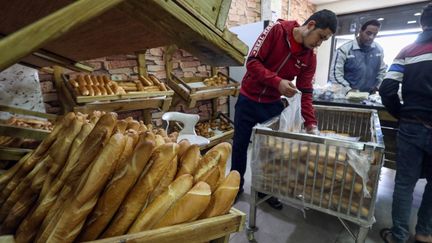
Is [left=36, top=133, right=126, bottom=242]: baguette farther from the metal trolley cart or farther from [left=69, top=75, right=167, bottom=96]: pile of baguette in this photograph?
[left=69, top=75, right=167, bottom=96]: pile of baguette

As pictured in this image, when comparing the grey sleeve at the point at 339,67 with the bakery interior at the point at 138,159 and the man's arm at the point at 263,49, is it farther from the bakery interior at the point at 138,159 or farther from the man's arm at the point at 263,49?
the man's arm at the point at 263,49

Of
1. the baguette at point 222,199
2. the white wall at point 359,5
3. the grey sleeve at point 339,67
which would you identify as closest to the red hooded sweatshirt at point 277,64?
the baguette at point 222,199

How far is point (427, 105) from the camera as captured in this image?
1.50 m

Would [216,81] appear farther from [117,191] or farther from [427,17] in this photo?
[117,191]

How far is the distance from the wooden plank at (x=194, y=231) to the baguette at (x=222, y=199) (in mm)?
16

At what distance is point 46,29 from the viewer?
1.18 ft

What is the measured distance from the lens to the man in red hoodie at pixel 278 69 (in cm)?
165

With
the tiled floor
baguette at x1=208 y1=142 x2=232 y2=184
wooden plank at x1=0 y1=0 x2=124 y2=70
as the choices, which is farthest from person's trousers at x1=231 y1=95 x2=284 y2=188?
wooden plank at x1=0 y1=0 x2=124 y2=70

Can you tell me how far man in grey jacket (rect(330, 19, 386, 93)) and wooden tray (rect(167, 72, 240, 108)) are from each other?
141 cm

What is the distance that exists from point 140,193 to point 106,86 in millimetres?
1873

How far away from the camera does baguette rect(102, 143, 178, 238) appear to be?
22.2 inches

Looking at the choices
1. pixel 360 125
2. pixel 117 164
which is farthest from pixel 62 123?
pixel 360 125

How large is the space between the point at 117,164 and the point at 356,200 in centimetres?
132

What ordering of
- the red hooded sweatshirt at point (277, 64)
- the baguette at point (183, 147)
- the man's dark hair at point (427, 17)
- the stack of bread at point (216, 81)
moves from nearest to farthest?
the baguette at point (183, 147)
the man's dark hair at point (427, 17)
the red hooded sweatshirt at point (277, 64)
the stack of bread at point (216, 81)
